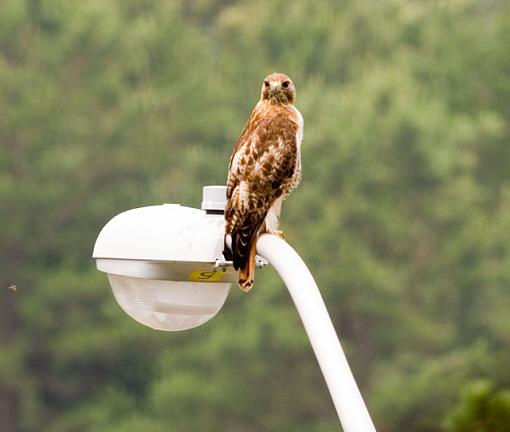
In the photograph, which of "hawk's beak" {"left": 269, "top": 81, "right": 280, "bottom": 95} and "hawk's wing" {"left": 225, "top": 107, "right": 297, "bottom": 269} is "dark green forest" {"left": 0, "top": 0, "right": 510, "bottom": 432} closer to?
"hawk's beak" {"left": 269, "top": 81, "right": 280, "bottom": 95}

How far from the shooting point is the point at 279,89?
1.24m

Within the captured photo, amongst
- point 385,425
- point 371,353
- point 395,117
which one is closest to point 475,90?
point 395,117

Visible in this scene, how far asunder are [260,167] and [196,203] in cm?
492

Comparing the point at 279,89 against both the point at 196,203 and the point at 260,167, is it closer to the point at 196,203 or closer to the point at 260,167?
the point at 260,167

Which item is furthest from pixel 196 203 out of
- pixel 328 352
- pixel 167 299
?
→ pixel 328 352

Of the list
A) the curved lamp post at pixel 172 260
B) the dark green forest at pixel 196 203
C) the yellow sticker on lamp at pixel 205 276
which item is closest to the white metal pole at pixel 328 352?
the curved lamp post at pixel 172 260

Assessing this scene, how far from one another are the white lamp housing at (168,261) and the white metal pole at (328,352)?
0.54 ft

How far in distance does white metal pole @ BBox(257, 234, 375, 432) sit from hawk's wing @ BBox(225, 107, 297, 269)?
0.68ft

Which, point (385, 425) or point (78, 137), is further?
point (78, 137)

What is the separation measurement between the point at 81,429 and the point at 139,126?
5.65 ft

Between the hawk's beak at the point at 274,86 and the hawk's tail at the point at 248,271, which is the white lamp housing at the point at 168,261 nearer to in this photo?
the hawk's tail at the point at 248,271

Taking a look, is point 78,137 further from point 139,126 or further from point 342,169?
point 342,169

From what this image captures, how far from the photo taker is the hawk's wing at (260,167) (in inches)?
36.2

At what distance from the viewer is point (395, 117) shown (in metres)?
5.81
